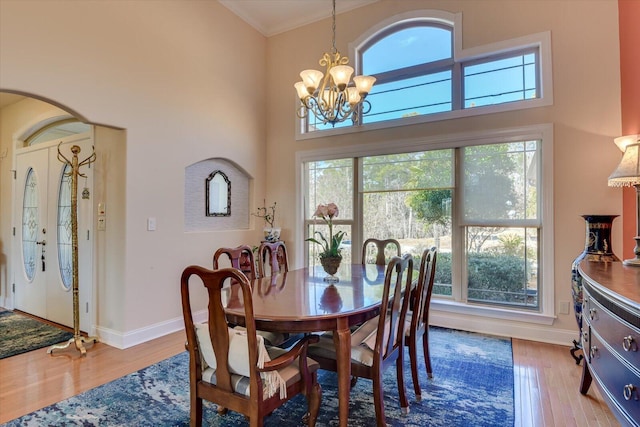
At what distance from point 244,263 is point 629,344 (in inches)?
91.5

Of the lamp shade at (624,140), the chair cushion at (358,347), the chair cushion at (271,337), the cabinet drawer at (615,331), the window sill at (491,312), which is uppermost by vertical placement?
the lamp shade at (624,140)

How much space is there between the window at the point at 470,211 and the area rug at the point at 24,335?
3.42 metres

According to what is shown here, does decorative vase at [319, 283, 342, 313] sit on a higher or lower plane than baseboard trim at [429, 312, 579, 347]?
higher

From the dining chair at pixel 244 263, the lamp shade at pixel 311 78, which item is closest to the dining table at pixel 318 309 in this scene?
the dining chair at pixel 244 263

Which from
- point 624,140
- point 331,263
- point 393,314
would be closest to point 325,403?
point 393,314

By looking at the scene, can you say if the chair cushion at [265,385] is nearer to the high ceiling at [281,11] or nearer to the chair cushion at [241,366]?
the chair cushion at [241,366]

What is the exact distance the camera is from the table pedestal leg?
1758 millimetres

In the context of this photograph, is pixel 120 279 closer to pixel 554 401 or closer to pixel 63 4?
pixel 63 4

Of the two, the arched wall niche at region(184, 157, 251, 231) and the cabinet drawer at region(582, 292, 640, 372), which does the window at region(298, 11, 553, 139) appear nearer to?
the arched wall niche at region(184, 157, 251, 231)

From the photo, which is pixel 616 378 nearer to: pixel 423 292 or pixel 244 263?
pixel 423 292

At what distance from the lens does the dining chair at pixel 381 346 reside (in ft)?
6.16

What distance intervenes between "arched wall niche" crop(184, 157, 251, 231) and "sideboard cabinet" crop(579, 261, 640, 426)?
3712 mm

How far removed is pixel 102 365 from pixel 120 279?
0.78 m

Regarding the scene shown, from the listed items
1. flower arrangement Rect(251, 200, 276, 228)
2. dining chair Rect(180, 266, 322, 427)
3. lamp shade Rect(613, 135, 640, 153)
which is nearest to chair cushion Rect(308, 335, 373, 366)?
dining chair Rect(180, 266, 322, 427)
